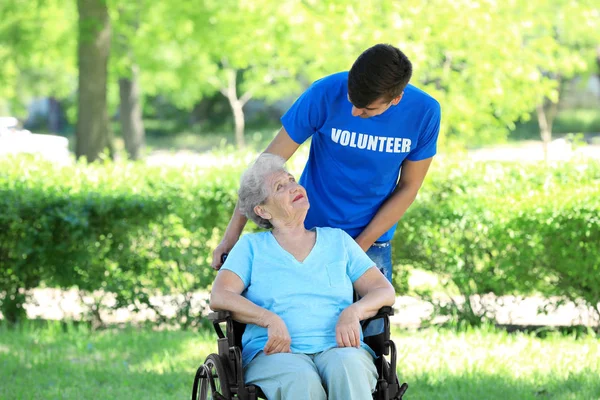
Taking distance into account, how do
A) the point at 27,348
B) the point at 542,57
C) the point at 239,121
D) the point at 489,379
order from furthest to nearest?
the point at 239,121
the point at 542,57
the point at 27,348
the point at 489,379

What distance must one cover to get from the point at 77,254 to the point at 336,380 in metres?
3.75

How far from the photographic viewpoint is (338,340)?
327cm

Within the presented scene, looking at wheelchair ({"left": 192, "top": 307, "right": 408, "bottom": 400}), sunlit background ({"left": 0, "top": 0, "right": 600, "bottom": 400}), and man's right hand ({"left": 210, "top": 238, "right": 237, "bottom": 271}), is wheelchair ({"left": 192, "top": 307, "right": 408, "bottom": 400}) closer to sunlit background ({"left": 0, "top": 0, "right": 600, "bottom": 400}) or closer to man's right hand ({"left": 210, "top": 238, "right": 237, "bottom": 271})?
man's right hand ({"left": 210, "top": 238, "right": 237, "bottom": 271})

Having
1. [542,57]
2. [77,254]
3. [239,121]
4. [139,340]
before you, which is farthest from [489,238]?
[239,121]

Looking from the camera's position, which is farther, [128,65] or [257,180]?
[128,65]

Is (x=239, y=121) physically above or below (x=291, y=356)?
above

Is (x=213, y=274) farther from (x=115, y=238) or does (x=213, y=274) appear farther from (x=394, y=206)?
(x=394, y=206)

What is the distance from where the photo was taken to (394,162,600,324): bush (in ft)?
20.0

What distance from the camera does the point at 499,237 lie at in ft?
20.7

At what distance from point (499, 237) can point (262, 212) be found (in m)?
3.20

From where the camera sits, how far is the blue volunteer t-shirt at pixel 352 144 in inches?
137

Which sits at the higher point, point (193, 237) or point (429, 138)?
point (429, 138)

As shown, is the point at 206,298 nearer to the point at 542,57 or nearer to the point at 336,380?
the point at 336,380

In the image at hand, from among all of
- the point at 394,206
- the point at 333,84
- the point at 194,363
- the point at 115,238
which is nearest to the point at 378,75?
the point at 333,84
